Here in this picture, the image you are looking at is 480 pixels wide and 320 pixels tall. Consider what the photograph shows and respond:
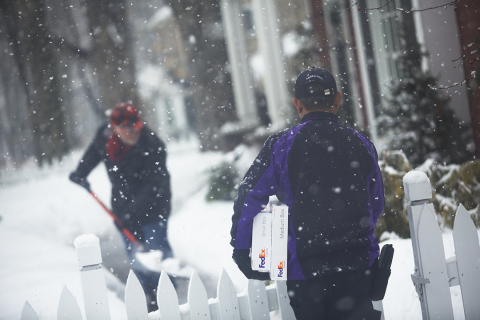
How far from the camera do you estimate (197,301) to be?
2164 mm

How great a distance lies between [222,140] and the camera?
9.80m

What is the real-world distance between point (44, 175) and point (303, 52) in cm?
933

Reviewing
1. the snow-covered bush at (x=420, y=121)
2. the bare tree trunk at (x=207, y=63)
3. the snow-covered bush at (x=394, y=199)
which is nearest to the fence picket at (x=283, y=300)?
the snow-covered bush at (x=394, y=199)

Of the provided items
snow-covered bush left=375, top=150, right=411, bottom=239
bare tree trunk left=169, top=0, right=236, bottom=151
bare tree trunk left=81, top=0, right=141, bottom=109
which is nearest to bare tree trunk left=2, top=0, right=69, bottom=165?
bare tree trunk left=81, top=0, right=141, bottom=109

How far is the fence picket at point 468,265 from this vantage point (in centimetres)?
220

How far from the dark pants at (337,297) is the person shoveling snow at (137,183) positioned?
217 centimetres

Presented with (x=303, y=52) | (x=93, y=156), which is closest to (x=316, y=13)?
(x=303, y=52)

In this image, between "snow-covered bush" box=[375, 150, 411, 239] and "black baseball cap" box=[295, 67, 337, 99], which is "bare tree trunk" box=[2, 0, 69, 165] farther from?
"black baseball cap" box=[295, 67, 337, 99]

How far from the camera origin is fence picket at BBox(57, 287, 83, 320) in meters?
1.98

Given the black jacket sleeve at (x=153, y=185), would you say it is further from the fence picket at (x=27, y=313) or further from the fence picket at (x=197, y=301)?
the fence picket at (x=27, y=313)

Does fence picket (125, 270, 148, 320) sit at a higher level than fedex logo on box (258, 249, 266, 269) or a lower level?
lower

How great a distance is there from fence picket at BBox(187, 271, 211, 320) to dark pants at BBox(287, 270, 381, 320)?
586 mm

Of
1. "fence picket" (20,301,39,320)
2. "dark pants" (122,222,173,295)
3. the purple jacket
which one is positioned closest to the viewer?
the purple jacket

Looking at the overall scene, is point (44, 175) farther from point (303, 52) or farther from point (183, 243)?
point (303, 52)
